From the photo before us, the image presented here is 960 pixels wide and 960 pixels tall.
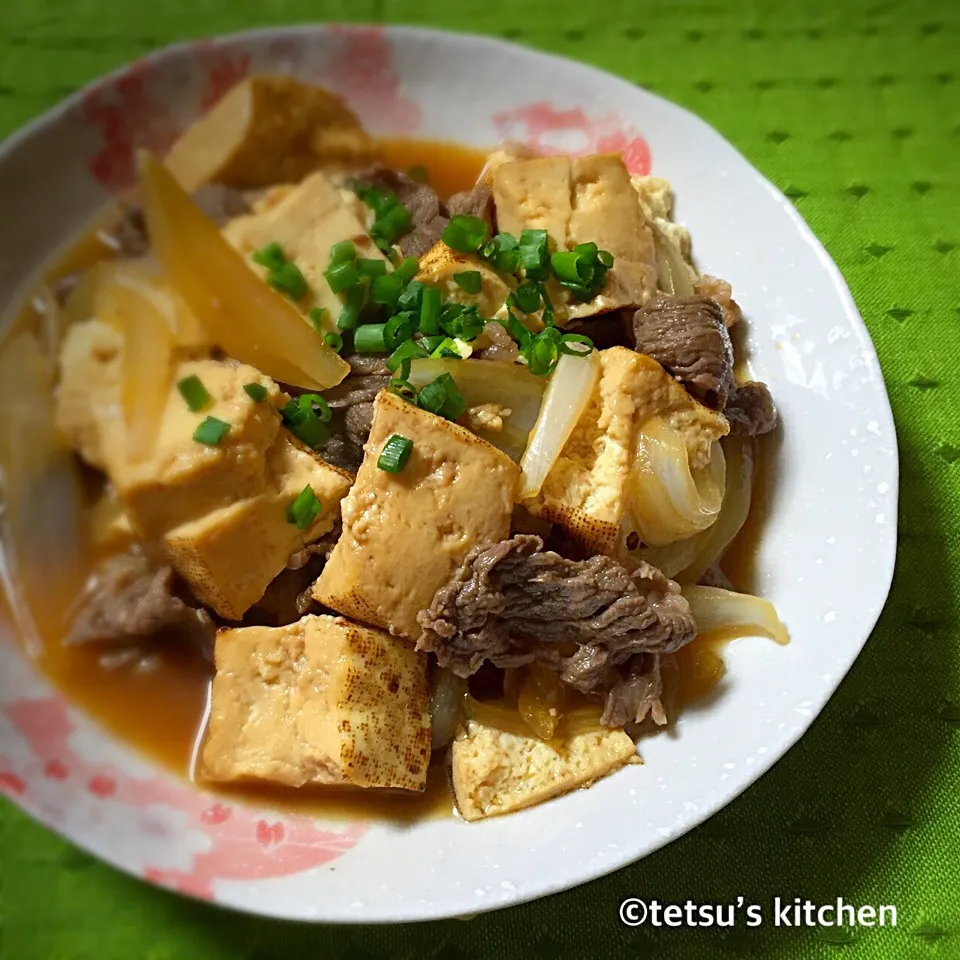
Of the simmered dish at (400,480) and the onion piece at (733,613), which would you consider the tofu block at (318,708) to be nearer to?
the simmered dish at (400,480)

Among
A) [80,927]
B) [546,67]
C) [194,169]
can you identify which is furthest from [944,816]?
[194,169]

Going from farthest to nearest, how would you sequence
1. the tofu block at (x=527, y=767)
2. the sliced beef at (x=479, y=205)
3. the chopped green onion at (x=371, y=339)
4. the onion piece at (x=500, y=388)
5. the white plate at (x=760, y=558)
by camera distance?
the sliced beef at (x=479, y=205)
the chopped green onion at (x=371, y=339)
the onion piece at (x=500, y=388)
the tofu block at (x=527, y=767)
the white plate at (x=760, y=558)

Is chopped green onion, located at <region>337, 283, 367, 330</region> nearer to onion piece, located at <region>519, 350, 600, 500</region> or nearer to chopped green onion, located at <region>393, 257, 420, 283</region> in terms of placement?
chopped green onion, located at <region>393, 257, 420, 283</region>

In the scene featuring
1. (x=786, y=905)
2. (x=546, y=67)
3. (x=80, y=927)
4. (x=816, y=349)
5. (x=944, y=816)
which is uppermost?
(x=546, y=67)

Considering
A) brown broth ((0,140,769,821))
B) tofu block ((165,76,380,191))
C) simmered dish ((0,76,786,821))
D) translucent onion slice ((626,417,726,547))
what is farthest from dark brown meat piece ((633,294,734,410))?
tofu block ((165,76,380,191))

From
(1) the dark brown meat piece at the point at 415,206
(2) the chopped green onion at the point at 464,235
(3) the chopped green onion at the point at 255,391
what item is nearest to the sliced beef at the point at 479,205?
(1) the dark brown meat piece at the point at 415,206

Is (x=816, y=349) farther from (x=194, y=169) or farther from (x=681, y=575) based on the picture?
(x=194, y=169)
